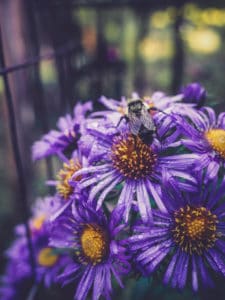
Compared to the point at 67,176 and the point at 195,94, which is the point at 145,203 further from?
the point at 195,94

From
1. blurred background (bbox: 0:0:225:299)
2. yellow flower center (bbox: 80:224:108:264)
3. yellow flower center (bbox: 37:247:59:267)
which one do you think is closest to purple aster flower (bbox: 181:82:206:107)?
blurred background (bbox: 0:0:225:299)

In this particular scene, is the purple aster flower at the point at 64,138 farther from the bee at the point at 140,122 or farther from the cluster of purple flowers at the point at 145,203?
the bee at the point at 140,122

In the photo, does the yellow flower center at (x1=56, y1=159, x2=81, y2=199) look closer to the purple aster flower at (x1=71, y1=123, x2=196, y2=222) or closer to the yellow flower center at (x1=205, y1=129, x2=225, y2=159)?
the purple aster flower at (x1=71, y1=123, x2=196, y2=222)

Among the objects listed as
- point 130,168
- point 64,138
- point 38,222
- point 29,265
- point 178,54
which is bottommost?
point 29,265

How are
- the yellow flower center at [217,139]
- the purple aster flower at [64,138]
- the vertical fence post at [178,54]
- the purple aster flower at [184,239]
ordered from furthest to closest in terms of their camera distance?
the vertical fence post at [178,54] → the purple aster flower at [64,138] → the yellow flower center at [217,139] → the purple aster flower at [184,239]

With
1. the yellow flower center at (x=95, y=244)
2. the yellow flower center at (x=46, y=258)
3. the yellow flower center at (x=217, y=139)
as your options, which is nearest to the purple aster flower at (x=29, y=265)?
the yellow flower center at (x=46, y=258)

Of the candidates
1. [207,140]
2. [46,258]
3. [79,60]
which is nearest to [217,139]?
[207,140]
